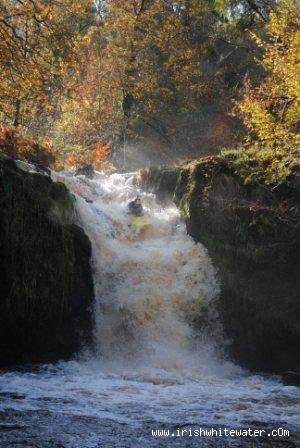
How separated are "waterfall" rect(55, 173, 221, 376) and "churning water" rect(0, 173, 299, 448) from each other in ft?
0.08

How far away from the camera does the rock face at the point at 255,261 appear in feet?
34.8

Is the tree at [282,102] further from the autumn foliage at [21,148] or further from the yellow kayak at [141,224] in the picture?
the autumn foliage at [21,148]

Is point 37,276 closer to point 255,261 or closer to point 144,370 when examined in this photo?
point 144,370

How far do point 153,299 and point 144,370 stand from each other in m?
2.23

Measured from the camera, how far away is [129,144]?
29859 millimetres

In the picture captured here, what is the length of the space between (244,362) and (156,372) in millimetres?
2606

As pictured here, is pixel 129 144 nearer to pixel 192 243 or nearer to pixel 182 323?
pixel 192 243

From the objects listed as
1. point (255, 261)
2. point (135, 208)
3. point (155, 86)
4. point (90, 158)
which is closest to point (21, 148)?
point (135, 208)

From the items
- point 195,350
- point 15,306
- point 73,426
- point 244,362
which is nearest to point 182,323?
point 195,350

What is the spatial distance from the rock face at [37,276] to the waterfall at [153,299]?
0.70 metres

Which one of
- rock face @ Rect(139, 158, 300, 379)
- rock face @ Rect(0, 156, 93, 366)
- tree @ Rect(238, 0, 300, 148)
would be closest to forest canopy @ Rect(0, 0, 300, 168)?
tree @ Rect(238, 0, 300, 148)

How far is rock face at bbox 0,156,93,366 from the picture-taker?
8812 millimetres

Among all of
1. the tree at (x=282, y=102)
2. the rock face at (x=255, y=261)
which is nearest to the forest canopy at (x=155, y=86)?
the tree at (x=282, y=102)

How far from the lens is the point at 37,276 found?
368 inches
